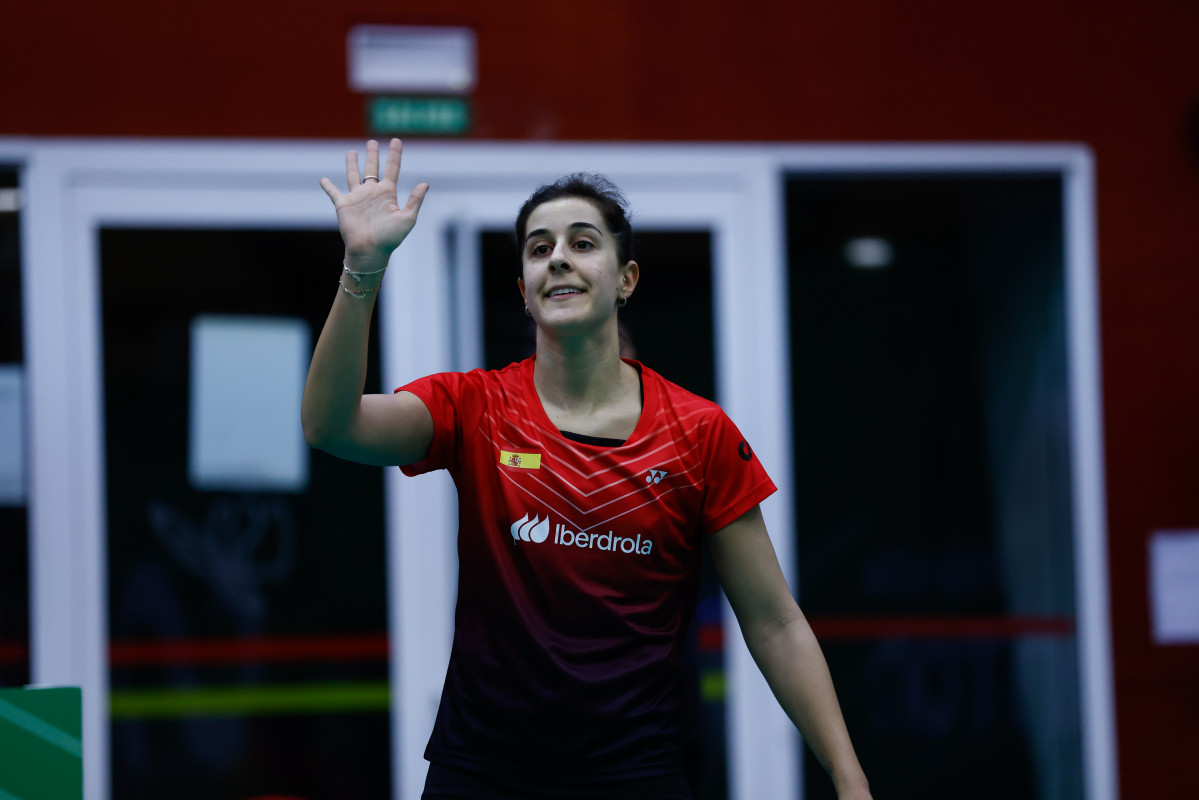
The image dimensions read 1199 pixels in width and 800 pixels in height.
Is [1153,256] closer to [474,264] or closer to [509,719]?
[474,264]

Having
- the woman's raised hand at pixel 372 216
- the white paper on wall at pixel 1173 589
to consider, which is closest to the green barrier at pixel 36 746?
the woman's raised hand at pixel 372 216

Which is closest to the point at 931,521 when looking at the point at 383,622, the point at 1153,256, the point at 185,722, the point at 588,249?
the point at 1153,256

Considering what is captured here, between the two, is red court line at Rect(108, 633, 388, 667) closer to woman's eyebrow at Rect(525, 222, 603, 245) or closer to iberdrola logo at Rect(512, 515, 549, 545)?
iberdrola logo at Rect(512, 515, 549, 545)

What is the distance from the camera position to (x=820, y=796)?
3246mm

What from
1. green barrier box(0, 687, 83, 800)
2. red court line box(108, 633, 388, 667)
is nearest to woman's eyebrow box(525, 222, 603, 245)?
green barrier box(0, 687, 83, 800)

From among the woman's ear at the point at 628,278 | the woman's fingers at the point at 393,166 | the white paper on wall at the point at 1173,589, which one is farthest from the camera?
the white paper on wall at the point at 1173,589

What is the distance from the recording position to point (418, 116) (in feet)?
9.92

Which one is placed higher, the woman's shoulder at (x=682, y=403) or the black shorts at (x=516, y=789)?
the woman's shoulder at (x=682, y=403)

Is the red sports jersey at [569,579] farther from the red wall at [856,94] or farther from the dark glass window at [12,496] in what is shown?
the dark glass window at [12,496]

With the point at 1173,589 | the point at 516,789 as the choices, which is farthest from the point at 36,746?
the point at 1173,589

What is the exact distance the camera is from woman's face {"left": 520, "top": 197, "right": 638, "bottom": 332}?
1735 mm

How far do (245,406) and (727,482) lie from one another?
1.89 m

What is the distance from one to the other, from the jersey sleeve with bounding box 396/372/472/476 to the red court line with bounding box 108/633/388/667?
4.96ft

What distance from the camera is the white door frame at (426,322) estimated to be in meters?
2.91
